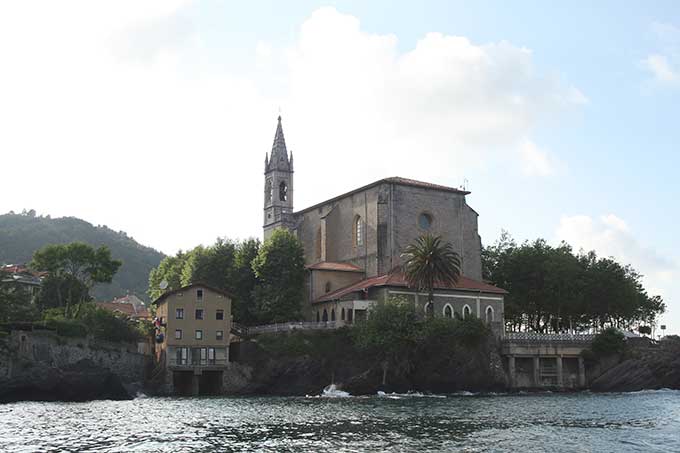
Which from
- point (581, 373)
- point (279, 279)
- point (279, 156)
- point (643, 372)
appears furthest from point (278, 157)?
point (643, 372)

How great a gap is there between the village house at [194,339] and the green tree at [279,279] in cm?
769

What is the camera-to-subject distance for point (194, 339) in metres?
75.7

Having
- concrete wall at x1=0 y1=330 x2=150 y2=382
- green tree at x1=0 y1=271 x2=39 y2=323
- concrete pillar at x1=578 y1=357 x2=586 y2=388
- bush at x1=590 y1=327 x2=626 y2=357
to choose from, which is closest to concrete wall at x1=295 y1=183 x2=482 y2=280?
concrete pillar at x1=578 y1=357 x2=586 y2=388

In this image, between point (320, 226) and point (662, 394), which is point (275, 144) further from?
point (662, 394)

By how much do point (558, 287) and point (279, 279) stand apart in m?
34.5

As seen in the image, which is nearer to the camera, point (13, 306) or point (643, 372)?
point (13, 306)

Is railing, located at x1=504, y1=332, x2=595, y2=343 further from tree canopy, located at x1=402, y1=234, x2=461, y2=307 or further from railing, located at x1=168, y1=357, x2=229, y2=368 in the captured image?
railing, located at x1=168, y1=357, x2=229, y2=368

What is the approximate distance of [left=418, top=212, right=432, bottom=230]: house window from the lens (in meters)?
94.1

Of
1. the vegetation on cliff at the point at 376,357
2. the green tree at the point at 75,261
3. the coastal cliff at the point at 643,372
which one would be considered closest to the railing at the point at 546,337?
the coastal cliff at the point at 643,372

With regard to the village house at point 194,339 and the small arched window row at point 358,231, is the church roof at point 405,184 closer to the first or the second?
the small arched window row at point 358,231

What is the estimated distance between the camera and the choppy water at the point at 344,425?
35562 millimetres

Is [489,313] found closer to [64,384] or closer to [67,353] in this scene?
[67,353]

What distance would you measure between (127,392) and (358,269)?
1288 inches

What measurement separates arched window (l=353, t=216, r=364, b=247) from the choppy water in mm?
34213
